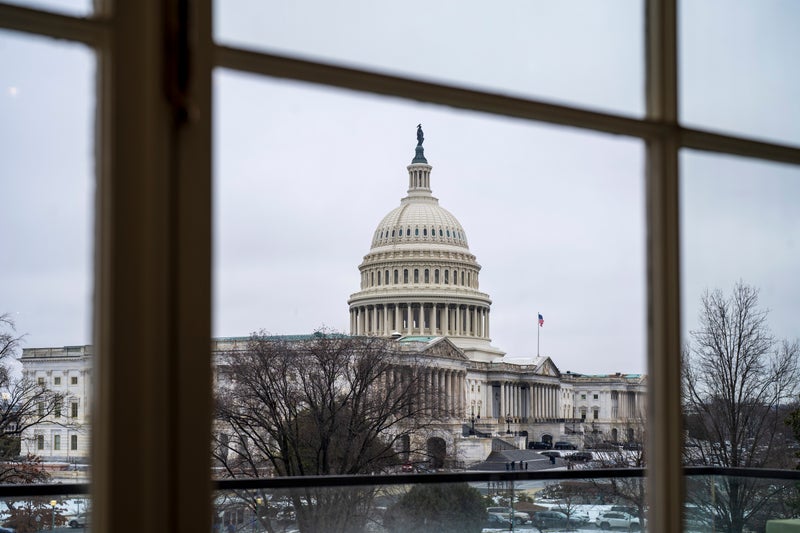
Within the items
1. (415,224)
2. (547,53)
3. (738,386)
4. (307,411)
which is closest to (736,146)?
(547,53)

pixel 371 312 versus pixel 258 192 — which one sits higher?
pixel 258 192

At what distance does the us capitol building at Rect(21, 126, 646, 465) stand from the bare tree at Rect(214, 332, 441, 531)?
846cm

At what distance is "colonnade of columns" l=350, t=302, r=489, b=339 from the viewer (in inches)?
1134

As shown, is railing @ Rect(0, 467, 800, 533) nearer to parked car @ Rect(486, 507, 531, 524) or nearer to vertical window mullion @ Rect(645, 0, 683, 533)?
parked car @ Rect(486, 507, 531, 524)

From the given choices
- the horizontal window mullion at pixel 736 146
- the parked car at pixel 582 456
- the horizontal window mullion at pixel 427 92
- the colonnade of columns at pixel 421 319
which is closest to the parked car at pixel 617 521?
the horizontal window mullion at pixel 736 146

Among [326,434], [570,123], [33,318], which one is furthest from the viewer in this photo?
[33,318]

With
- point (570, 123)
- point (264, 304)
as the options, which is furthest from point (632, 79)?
point (264, 304)

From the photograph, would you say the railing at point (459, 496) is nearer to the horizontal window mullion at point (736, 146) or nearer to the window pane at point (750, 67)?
the window pane at point (750, 67)

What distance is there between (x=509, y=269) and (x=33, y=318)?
1328cm

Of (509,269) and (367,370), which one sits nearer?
(367,370)

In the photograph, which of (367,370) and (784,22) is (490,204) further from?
(784,22)

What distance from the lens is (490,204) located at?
949 inches

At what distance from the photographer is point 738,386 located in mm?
11453

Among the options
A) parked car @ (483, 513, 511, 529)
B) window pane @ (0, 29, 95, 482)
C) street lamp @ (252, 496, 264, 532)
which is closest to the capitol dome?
window pane @ (0, 29, 95, 482)
